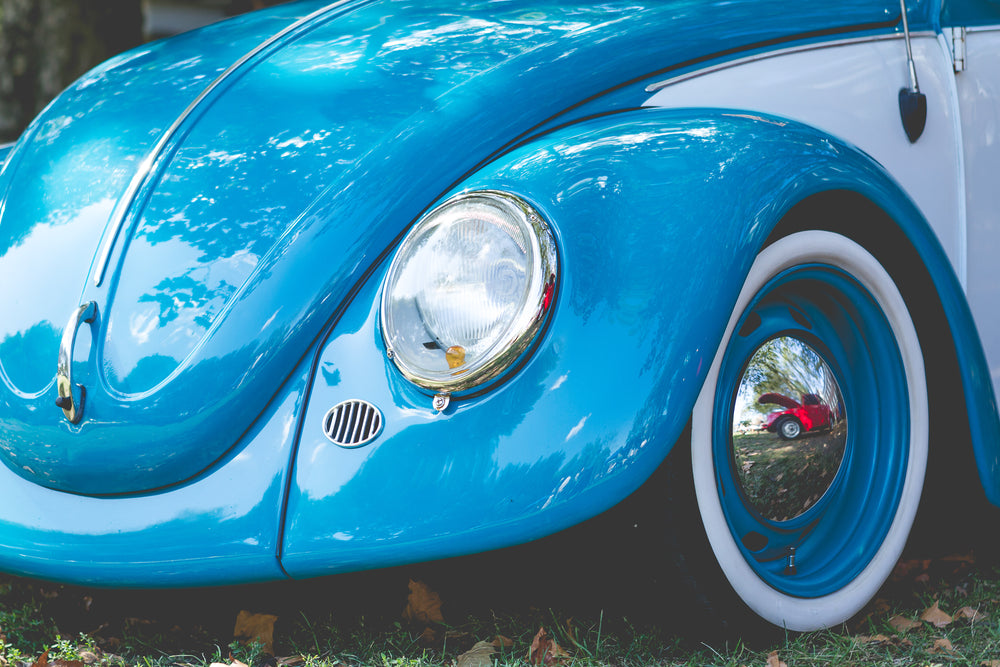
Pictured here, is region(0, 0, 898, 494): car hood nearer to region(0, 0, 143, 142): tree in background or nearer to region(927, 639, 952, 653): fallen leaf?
region(927, 639, 952, 653): fallen leaf

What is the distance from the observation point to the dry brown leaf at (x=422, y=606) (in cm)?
190

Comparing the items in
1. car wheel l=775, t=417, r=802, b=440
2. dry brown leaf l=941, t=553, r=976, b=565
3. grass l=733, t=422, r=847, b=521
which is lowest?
dry brown leaf l=941, t=553, r=976, b=565

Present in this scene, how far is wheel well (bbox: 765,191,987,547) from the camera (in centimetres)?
189

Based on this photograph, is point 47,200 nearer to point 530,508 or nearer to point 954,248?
point 530,508

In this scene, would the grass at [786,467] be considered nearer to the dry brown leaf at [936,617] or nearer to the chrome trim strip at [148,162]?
the dry brown leaf at [936,617]

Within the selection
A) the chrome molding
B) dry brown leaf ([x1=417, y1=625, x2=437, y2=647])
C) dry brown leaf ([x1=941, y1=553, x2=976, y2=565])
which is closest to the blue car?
the chrome molding

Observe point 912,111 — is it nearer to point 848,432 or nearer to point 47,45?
point 848,432

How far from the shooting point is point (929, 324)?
204cm

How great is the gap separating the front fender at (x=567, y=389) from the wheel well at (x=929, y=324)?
22 centimetres

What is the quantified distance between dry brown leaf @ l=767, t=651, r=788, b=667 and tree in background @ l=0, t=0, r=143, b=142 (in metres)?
5.48

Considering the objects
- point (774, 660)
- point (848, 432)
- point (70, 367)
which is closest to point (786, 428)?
point (848, 432)

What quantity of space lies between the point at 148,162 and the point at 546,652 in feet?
3.68

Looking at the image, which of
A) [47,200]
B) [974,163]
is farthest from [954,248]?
[47,200]

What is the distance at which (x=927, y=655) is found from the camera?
5.95 feet
